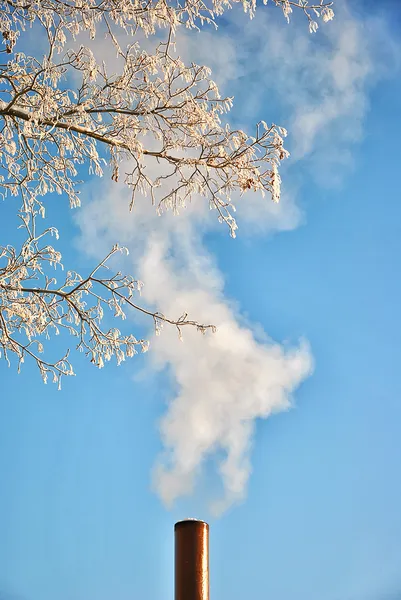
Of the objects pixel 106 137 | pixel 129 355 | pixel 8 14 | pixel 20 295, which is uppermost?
pixel 8 14

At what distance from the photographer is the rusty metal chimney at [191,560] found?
3.44 meters

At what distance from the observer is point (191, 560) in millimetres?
3469

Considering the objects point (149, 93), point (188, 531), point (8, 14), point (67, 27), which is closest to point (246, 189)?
point (149, 93)

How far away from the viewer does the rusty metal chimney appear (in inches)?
135

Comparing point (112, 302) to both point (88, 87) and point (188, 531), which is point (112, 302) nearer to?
point (88, 87)

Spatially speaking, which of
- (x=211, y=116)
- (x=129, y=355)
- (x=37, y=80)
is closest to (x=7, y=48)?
(x=37, y=80)

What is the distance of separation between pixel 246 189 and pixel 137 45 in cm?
136

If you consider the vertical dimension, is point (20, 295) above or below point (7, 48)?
below

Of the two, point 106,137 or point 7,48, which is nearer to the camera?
point 7,48

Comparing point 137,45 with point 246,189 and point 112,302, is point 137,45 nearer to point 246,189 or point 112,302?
point 246,189

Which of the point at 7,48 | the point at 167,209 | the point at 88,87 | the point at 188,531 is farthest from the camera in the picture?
the point at 167,209

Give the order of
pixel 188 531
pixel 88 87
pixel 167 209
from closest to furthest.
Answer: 1. pixel 188 531
2. pixel 88 87
3. pixel 167 209

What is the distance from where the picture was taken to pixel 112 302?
6094 mm

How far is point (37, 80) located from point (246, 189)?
1.72 metres
